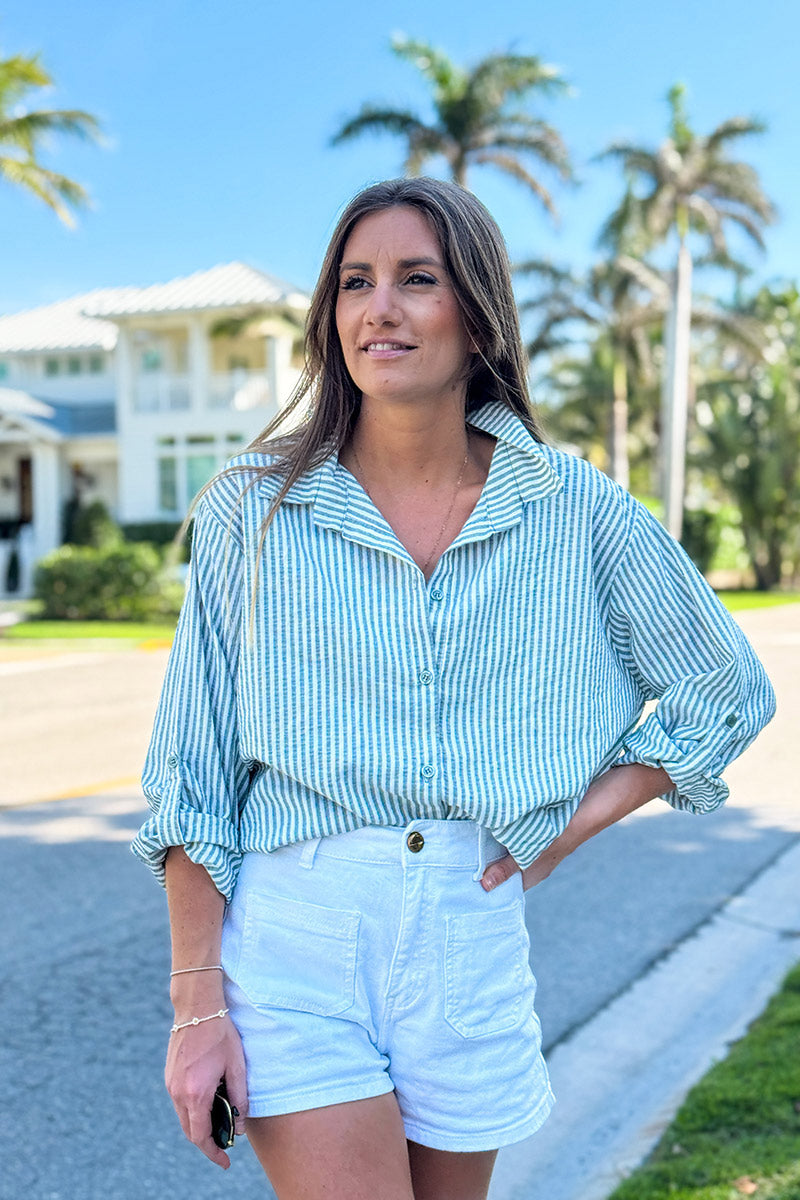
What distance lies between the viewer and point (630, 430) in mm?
45062

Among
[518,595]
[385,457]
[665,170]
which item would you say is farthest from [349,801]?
[665,170]

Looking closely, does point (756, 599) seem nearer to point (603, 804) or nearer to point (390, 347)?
point (603, 804)

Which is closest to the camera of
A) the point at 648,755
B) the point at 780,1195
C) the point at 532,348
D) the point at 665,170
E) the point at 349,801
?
the point at 349,801

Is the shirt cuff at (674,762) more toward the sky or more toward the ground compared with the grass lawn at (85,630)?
more toward the sky

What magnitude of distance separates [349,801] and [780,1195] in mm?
1998

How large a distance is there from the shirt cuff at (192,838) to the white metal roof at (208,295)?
2916 cm

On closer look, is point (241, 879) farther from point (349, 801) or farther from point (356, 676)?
point (356, 676)

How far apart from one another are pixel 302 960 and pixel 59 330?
37.2 meters

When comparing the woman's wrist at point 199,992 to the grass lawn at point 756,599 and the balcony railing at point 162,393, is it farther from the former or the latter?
the balcony railing at point 162,393

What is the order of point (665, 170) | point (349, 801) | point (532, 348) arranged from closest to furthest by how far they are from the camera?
point (349, 801) < point (665, 170) < point (532, 348)

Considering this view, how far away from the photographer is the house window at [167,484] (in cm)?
3253

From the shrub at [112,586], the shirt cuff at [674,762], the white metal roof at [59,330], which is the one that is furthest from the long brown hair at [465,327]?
the white metal roof at [59,330]

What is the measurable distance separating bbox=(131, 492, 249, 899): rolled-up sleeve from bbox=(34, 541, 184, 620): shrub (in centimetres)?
2190

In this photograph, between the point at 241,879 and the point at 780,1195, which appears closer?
the point at 241,879
